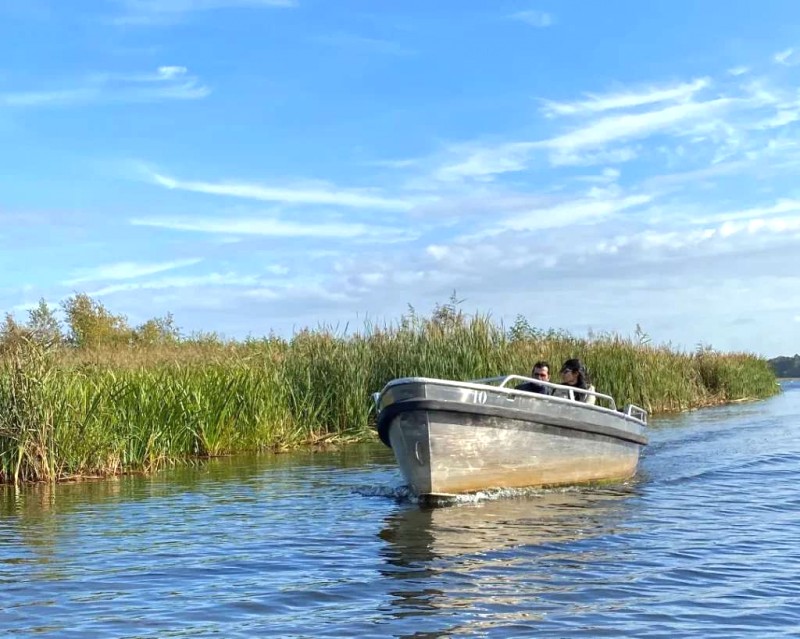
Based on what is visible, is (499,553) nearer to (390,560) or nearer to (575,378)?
(390,560)

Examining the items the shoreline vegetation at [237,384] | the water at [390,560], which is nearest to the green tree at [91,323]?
the shoreline vegetation at [237,384]

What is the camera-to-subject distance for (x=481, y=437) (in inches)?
470

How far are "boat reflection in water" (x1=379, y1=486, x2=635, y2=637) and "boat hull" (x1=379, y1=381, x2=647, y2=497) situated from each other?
0.95ft

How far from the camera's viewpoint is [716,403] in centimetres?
3541

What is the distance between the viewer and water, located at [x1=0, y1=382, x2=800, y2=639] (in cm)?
695

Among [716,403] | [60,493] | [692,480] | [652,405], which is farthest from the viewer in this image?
[716,403]

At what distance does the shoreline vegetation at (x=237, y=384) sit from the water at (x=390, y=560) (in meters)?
0.87

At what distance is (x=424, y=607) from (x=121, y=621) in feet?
7.00

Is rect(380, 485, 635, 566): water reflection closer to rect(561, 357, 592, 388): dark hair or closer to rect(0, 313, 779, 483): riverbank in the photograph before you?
rect(561, 357, 592, 388): dark hair

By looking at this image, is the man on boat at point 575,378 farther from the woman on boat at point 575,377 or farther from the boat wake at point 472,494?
the boat wake at point 472,494

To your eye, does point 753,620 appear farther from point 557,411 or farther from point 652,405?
point 652,405

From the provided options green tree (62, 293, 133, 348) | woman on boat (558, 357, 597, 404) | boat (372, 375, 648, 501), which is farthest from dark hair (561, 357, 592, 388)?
green tree (62, 293, 133, 348)

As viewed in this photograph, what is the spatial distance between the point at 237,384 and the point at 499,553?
1018 cm

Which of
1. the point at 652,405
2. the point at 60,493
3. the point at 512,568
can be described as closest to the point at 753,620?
the point at 512,568
